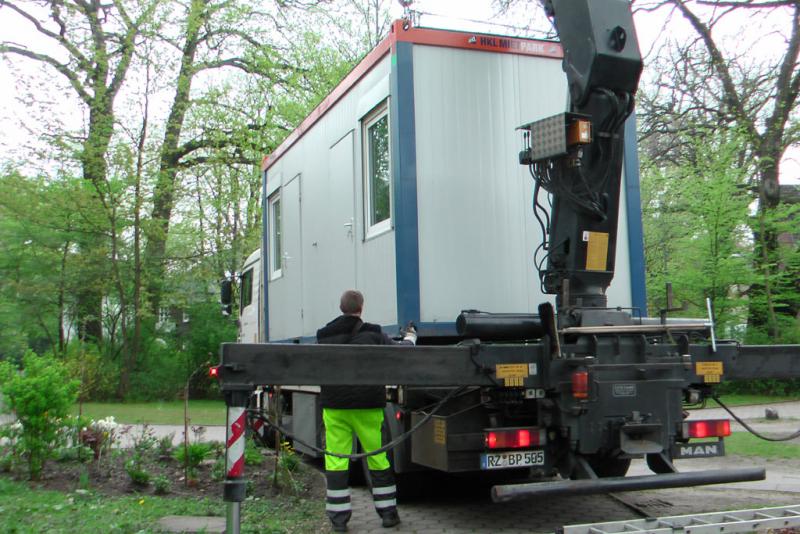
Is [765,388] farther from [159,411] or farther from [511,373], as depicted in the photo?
[511,373]

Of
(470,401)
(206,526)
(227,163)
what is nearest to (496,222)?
(470,401)

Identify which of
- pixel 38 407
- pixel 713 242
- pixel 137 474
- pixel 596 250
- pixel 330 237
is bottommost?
pixel 137 474

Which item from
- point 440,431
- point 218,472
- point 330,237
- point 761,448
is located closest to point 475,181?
point 440,431

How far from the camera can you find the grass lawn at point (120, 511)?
5.59m

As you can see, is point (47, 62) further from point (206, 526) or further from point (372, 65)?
point (206, 526)

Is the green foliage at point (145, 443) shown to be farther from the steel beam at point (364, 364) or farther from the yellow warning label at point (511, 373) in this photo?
the yellow warning label at point (511, 373)

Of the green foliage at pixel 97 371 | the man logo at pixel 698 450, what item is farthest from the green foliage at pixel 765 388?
the green foliage at pixel 97 371

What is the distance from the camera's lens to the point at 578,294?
19.5 feet

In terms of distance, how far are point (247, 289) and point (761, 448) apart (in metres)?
7.94

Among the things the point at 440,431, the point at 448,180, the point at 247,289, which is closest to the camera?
the point at 440,431

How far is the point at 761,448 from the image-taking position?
10.1 meters

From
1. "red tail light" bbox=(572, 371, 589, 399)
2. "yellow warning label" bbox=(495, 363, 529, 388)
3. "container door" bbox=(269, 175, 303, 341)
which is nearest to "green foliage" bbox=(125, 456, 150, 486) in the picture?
"container door" bbox=(269, 175, 303, 341)

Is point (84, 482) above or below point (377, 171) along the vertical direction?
below

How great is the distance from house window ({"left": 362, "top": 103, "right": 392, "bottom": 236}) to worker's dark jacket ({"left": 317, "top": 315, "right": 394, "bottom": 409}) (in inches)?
35.4
